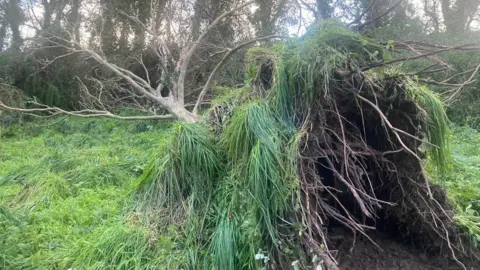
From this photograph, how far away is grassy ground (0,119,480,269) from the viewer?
2939mm

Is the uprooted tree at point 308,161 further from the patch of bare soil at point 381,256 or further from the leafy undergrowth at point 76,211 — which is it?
the leafy undergrowth at point 76,211

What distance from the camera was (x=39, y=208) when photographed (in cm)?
428

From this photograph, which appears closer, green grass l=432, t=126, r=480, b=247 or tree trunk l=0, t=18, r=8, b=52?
green grass l=432, t=126, r=480, b=247

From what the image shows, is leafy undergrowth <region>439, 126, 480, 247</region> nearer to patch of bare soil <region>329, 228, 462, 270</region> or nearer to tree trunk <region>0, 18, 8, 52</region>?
patch of bare soil <region>329, 228, 462, 270</region>

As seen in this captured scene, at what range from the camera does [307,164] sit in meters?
2.74

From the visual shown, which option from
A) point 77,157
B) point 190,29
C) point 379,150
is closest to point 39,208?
point 77,157

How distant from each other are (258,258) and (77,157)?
4554 mm

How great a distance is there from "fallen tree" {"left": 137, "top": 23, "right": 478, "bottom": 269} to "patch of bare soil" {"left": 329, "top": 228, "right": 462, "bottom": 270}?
0.18 feet

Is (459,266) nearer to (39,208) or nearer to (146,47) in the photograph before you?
(39,208)

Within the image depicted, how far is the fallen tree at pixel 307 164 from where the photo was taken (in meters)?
2.54

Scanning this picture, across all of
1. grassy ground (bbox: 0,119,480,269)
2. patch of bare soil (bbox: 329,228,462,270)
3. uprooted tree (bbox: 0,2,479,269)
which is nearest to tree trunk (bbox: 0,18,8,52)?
grassy ground (bbox: 0,119,480,269)

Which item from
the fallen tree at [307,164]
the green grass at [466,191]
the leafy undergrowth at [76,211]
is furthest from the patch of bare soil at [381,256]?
the leafy undergrowth at [76,211]

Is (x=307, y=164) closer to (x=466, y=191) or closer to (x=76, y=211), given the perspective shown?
(x=466, y=191)

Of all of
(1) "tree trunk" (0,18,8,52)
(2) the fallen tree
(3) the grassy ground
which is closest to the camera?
(2) the fallen tree
